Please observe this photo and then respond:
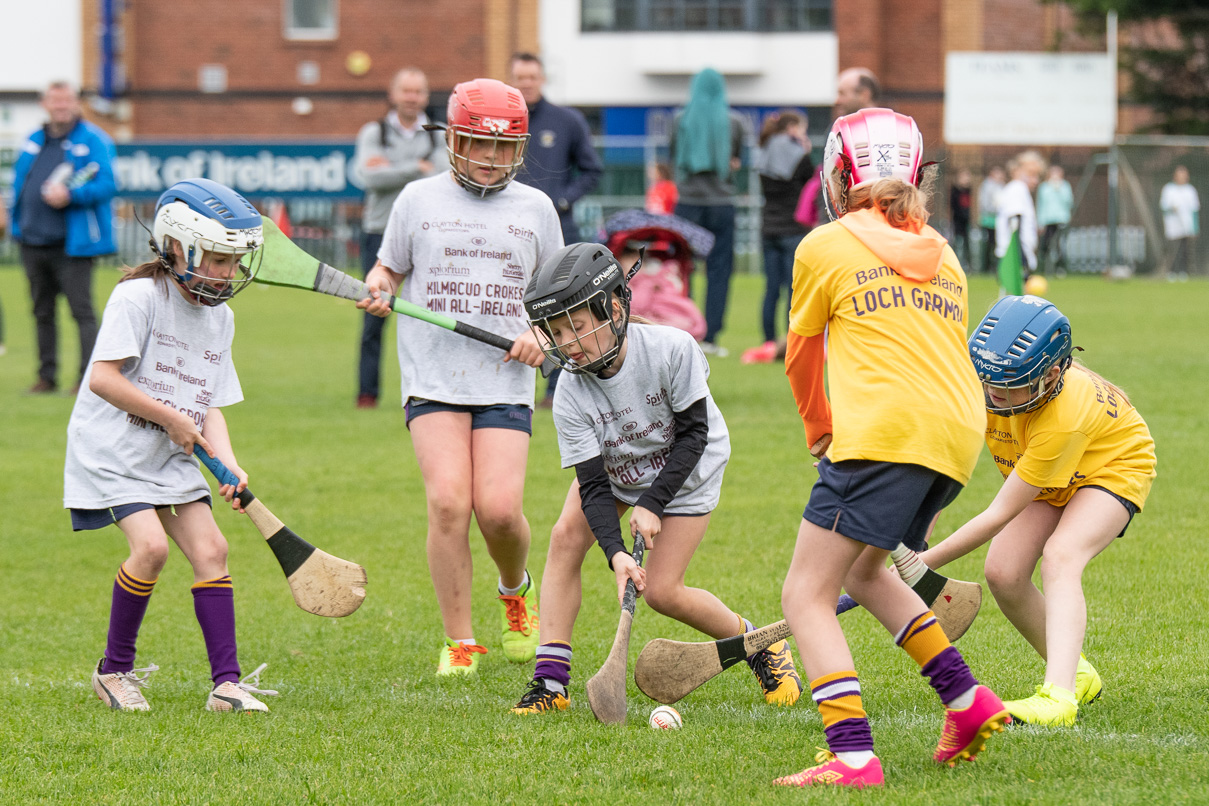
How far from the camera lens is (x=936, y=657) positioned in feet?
11.5

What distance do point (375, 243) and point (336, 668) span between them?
5801mm

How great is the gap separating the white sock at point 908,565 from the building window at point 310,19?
3136 centimetres

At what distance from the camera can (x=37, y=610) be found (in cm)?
587

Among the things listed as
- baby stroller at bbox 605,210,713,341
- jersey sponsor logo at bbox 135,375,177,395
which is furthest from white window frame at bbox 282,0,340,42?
jersey sponsor logo at bbox 135,375,177,395

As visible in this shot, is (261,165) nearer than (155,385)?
No

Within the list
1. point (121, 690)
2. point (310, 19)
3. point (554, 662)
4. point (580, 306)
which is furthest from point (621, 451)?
point (310, 19)

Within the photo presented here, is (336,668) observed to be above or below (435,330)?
below

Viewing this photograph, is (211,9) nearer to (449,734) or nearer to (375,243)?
(375,243)

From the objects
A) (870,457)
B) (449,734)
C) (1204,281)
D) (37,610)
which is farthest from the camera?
(1204,281)

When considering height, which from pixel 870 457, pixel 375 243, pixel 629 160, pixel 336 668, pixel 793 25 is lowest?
pixel 336 668

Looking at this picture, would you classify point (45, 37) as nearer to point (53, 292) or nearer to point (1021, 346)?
point (53, 292)

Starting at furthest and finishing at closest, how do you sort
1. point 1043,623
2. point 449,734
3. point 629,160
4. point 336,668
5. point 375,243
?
point 629,160 < point 375,243 < point 336,668 < point 1043,623 < point 449,734

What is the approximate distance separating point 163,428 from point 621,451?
144 centimetres

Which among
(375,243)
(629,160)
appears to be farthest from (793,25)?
(375,243)
